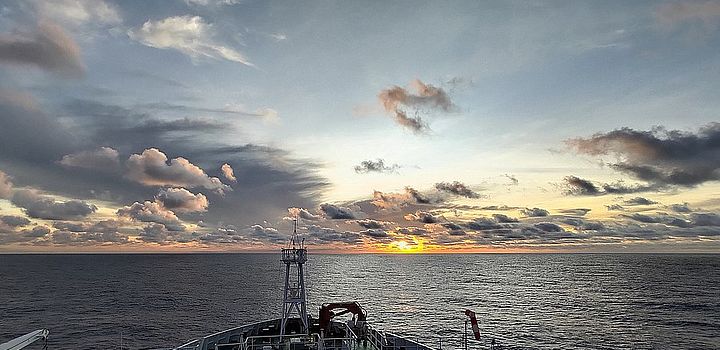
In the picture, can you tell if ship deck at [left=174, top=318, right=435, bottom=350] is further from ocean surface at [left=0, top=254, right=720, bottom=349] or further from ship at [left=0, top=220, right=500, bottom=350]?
ocean surface at [left=0, top=254, right=720, bottom=349]

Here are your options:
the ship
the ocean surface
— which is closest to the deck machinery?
the ship

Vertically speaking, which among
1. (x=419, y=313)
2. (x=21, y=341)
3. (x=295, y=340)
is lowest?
(x=419, y=313)

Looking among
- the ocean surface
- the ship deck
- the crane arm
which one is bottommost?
the ocean surface

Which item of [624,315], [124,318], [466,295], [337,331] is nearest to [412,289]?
[466,295]

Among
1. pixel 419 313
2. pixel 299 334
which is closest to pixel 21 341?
pixel 299 334

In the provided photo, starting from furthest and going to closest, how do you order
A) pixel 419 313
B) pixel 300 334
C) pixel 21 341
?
pixel 419 313 → pixel 300 334 → pixel 21 341

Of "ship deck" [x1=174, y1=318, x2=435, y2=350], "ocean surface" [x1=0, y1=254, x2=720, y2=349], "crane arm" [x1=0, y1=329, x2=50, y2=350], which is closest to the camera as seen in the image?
Result: "crane arm" [x1=0, y1=329, x2=50, y2=350]

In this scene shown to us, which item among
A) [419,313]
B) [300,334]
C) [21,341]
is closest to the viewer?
[21,341]

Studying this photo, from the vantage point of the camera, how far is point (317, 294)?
161 m

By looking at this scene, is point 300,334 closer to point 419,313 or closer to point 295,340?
point 295,340

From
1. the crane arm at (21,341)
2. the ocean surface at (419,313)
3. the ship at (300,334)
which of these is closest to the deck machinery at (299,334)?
the ship at (300,334)

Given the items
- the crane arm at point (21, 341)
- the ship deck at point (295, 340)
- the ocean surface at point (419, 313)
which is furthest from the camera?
the ocean surface at point (419, 313)

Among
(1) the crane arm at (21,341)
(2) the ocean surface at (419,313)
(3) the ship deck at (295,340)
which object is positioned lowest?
(2) the ocean surface at (419,313)

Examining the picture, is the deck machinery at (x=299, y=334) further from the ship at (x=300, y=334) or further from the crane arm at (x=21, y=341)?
the crane arm at (x=21, y=341)
